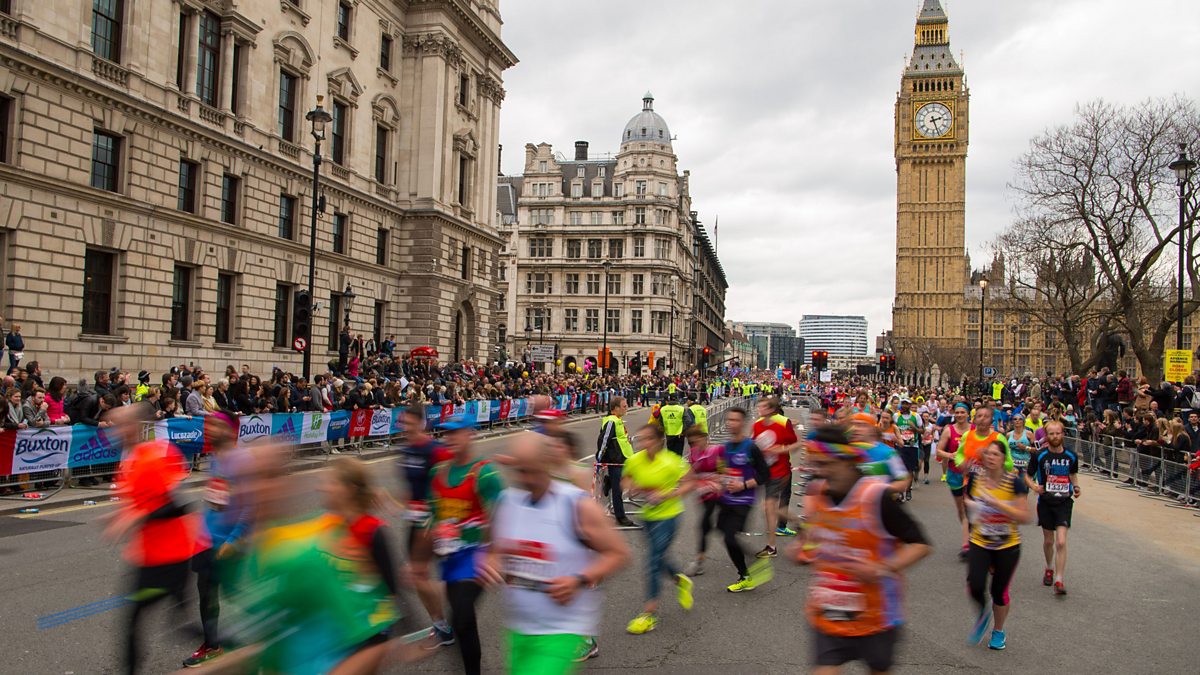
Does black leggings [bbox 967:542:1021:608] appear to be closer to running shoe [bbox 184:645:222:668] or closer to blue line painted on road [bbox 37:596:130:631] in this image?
running shoe [bbox 184:645:222:668]

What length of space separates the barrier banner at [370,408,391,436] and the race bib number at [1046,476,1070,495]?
16892 mm

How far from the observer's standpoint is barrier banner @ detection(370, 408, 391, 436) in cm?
2223

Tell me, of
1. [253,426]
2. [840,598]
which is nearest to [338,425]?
[253,426]

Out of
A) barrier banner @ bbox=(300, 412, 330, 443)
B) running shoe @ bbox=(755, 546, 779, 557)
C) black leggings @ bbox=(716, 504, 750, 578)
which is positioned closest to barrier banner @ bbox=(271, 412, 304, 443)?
barrier banner @ bbox=(300, 412, 330, 443)

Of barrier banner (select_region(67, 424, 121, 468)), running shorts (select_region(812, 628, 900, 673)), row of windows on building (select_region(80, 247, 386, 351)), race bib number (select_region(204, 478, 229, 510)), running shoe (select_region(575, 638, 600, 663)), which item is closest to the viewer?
running shorts (select_region(812, 628, 900, 673))

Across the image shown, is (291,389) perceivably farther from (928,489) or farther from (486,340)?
(486,340)

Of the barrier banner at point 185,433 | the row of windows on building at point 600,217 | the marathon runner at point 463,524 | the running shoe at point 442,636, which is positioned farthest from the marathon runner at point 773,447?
the row of windows on building at point 600,217

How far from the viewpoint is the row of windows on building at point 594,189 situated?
91.6 m

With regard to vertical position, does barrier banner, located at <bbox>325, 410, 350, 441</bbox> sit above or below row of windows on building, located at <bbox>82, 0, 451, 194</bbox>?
below

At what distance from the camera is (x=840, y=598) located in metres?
4.82

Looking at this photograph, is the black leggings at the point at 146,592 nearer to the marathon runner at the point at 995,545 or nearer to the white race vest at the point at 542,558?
the white race vest at the point at 542,558

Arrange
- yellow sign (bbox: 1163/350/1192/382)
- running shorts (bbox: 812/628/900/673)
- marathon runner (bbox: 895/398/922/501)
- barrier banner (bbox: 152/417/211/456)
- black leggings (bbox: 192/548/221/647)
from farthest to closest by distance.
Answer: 1. yellow sign (bbox: 1163/350/1192/382)
2. marathon runner (bbox: 895/398/922/501)
3. barrier banner (bbox: 152/417/211/456)
4. black leggings (bbox: 192/548/221/647)
5. running shorts (bbox: 812/628/900/673)

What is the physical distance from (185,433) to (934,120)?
437ft

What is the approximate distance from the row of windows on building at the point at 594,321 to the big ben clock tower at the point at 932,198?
5413cm
